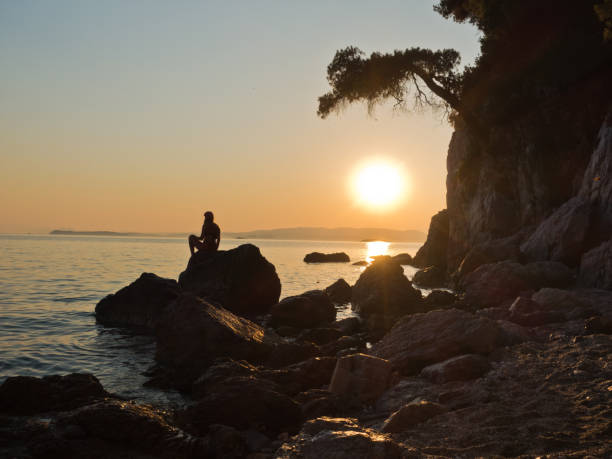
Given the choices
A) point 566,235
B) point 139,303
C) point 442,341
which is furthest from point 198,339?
point 566,235

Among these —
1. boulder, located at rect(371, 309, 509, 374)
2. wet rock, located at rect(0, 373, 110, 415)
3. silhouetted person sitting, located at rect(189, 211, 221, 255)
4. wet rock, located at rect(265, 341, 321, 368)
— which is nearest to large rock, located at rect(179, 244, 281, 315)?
silhouetted person sitting, located at rect(189, 211, 221, 255)

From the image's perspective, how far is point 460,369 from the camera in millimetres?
6719

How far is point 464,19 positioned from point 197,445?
28681 mm

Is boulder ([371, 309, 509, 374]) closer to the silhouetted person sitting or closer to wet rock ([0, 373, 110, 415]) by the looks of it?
wet rock ([0, 373, 110, 415])

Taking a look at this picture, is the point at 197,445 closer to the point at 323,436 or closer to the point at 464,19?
the point at 323,436

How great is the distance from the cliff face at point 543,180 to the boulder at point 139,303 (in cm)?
1278

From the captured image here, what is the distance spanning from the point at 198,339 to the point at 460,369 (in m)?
5.35

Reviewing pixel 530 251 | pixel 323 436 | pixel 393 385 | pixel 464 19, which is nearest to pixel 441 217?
pixel 464 19

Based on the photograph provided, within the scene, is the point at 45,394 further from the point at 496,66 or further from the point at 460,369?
the point at 496,66

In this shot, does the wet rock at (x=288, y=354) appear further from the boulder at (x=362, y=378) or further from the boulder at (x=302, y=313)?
the boulder at (x=302, y=313)

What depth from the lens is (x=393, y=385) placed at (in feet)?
23.3

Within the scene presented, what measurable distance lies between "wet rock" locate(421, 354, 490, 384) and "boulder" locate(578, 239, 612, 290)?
7.11 m

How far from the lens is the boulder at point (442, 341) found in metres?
7.69

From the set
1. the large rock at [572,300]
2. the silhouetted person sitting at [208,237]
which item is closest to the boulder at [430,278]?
the silhouetted person sitting at [208,237]
